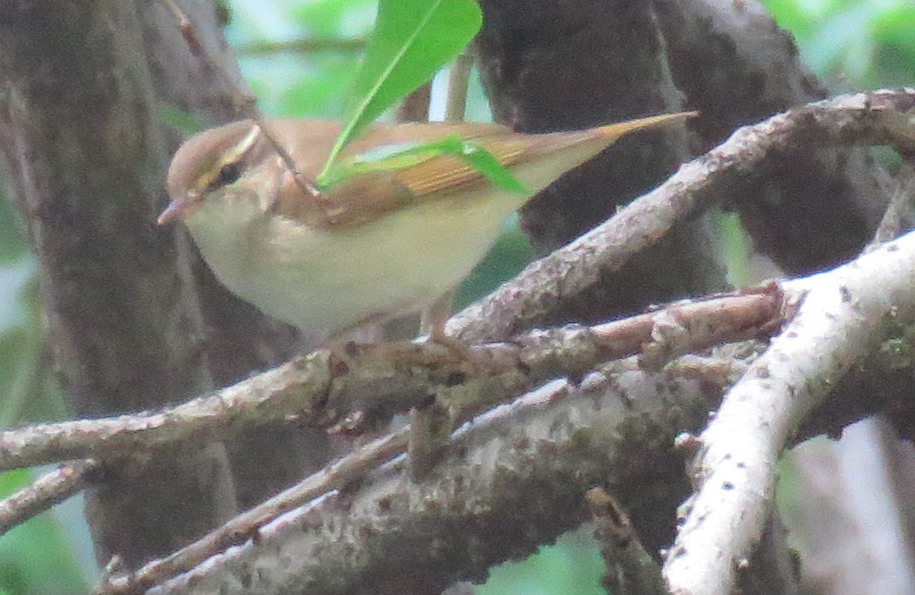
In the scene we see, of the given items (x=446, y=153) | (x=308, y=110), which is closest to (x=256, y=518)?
(x=446, y=153)

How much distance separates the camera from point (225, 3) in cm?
152

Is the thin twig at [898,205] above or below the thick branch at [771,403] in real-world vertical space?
below

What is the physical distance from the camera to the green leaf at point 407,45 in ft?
1.99

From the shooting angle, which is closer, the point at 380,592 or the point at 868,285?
the point at 868,285

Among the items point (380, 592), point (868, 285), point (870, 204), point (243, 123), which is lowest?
point (380, 592)

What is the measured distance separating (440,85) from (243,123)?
752mm

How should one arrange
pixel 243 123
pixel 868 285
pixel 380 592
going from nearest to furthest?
pixel 868 285 < pixel 380 592 < pixel 243 123

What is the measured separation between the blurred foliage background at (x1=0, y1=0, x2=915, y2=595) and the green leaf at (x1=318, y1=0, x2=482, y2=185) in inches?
26.4

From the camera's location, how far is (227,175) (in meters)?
1.02

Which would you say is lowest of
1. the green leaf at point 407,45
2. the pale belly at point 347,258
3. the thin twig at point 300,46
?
the pale belly at point 347,258

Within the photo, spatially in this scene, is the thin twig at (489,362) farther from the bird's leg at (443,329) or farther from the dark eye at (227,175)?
the dark eye at (227,175)

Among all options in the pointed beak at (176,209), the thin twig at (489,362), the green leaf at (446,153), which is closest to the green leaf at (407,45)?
the green leaf at (446,153)

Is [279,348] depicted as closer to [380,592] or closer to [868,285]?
[380,592]

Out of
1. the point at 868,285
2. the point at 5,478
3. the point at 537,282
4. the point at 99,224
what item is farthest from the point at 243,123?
the point at 868,285
